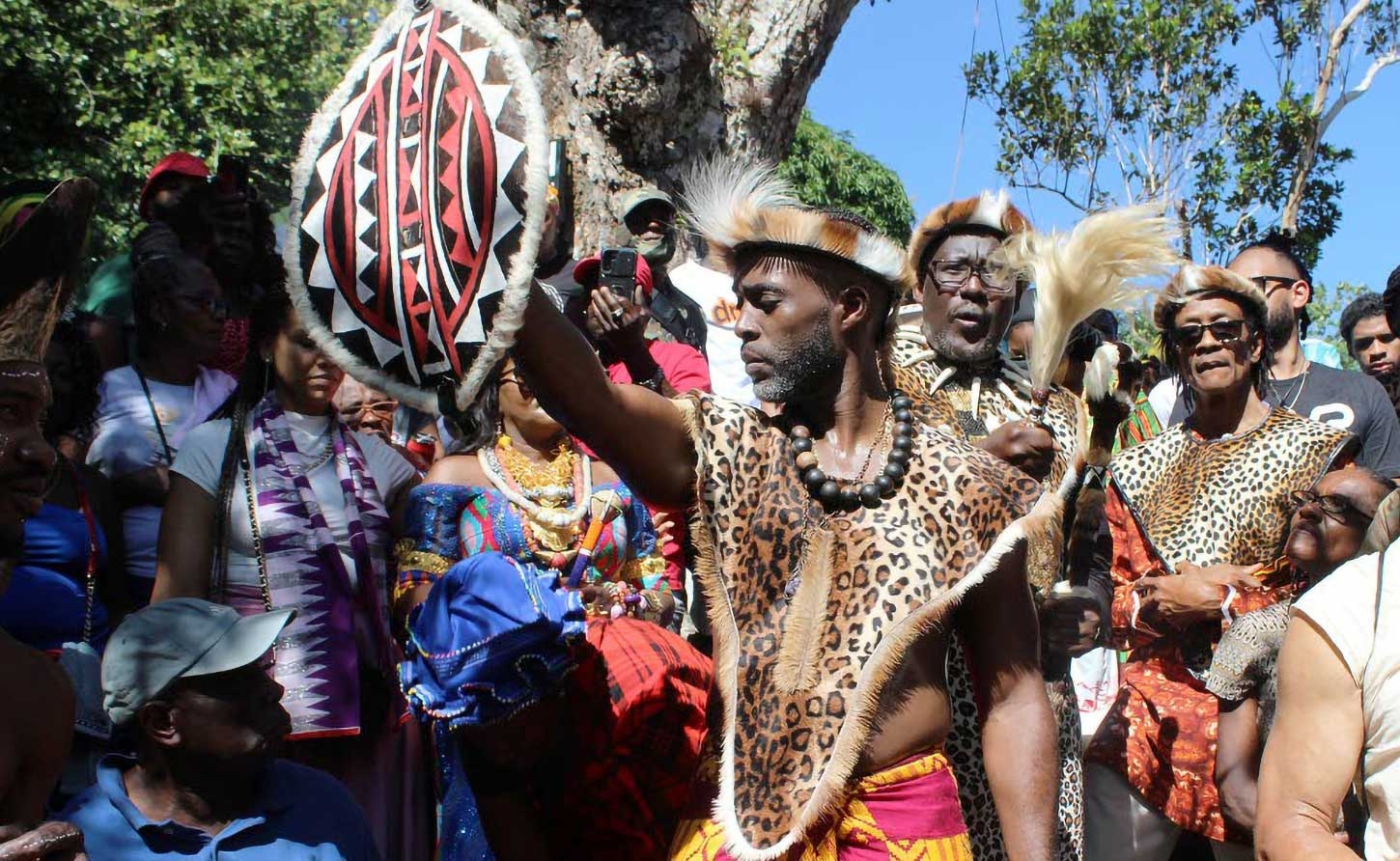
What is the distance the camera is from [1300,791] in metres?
2.76

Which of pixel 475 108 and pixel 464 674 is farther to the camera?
pixel 464 674

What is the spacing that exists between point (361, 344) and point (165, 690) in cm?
131

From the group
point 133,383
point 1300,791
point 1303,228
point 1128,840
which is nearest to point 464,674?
point 1300,791

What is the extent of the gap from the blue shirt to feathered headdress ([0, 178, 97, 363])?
43.7 inches

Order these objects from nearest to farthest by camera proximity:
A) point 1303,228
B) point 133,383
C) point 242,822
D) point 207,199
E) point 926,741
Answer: point 926,741, point 242,822, point 133,383, point 207,199, point 1303,228

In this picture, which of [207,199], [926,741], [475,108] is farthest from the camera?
[207,199]

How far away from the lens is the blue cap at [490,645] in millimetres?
3102

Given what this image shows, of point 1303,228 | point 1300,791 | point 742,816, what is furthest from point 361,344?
point 1303,228

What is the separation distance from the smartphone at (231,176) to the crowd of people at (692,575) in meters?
0.02

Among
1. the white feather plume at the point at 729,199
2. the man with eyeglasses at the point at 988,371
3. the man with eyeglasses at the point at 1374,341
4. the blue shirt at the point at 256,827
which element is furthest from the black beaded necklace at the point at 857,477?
the man with eyeglasses at the point at 1374,341

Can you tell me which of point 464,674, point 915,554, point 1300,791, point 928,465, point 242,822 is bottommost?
point 242,822

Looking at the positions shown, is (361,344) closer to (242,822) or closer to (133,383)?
(242,822)

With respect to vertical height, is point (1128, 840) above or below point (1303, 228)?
below

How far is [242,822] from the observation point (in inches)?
128
